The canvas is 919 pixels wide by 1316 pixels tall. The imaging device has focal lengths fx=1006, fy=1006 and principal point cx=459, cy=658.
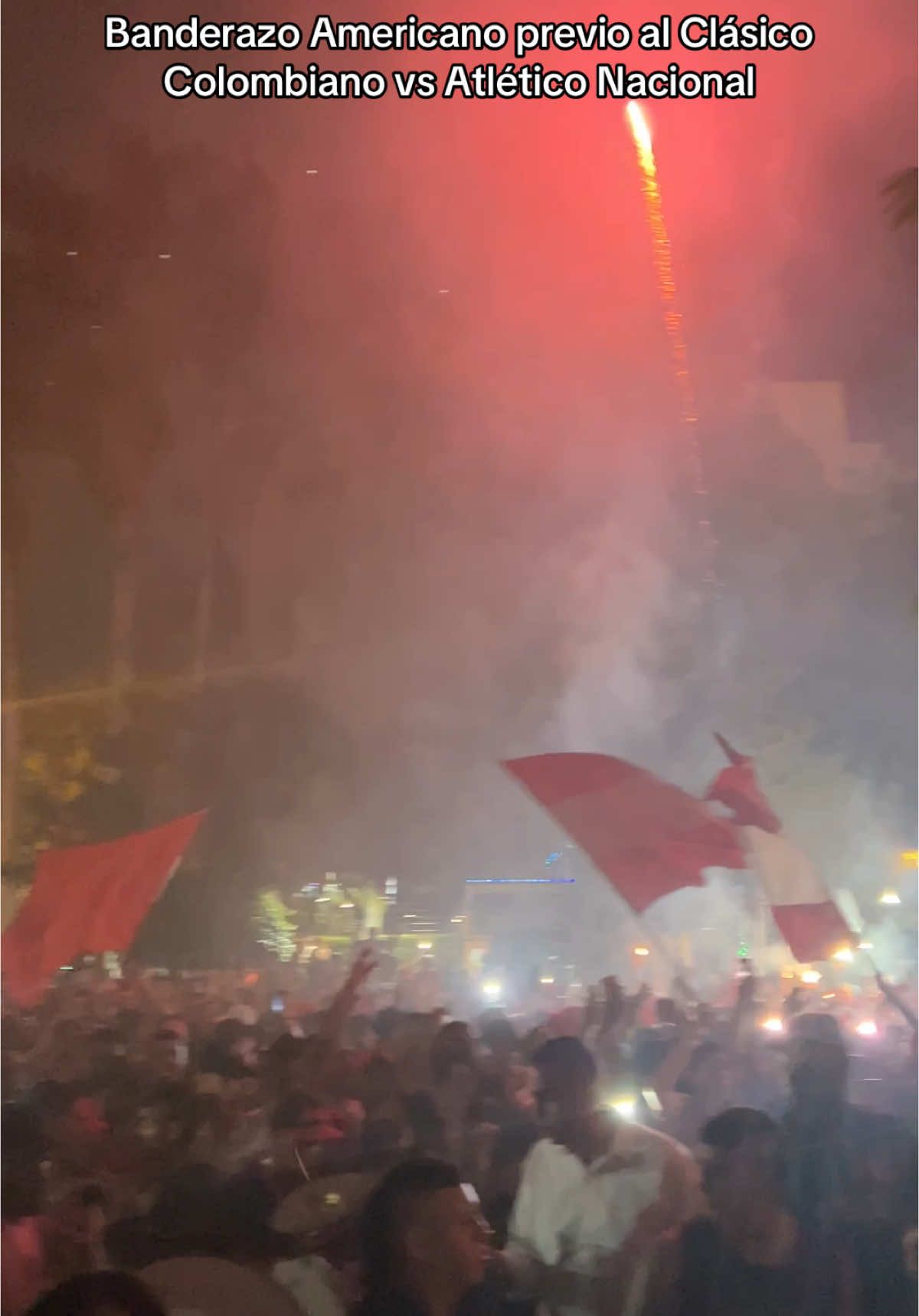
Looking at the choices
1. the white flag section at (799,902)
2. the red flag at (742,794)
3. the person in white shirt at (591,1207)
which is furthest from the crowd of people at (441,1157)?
the red flag at (742,794)

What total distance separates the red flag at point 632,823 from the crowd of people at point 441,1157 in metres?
0.21

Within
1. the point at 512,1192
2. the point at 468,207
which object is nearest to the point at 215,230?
the point at 468,207

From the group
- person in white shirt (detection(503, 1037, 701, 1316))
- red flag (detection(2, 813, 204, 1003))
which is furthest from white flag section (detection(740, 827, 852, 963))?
red flag (detection(2, 813, 204, 1003))

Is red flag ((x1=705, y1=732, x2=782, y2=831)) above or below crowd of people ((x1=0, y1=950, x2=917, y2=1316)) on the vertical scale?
above

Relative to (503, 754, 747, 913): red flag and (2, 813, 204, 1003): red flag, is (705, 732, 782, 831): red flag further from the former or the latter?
(2, 813, 204, 1003): red flag

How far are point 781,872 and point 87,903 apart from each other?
128 cm

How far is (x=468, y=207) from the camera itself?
2.01 meters

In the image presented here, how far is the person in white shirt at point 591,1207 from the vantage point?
1720mm

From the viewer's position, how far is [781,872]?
1.84 m

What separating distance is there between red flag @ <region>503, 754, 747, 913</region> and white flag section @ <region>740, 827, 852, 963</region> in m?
0.05

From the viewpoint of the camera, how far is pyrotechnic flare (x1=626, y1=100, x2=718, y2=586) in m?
1.94

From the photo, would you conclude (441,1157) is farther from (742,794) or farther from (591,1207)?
(742,794)

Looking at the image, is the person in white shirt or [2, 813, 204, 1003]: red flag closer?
the person in white shirt

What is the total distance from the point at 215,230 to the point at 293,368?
33 cm
